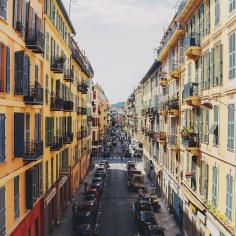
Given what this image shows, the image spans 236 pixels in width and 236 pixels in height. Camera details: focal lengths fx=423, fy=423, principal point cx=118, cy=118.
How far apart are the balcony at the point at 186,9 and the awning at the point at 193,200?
14.6 meters

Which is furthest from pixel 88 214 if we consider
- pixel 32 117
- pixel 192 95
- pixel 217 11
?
pixel 217 11

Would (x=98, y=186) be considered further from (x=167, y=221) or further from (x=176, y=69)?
(x=176, y=69)

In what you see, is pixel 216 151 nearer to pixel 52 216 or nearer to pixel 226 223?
pixel 226 223

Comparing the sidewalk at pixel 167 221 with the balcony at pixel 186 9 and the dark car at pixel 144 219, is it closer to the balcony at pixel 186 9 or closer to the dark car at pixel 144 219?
the dark car at pixel 144 219

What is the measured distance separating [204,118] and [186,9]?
9.32 meters

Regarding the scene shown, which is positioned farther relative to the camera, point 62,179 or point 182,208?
point 62,179

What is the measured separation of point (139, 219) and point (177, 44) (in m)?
17.7

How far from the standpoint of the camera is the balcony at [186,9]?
1249 inches

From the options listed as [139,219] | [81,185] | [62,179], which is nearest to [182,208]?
[139,219]

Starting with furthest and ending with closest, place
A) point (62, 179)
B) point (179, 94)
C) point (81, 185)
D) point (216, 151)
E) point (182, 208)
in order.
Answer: point (81, 185) < point (62, 179) < point (179, 94) < point (182, 208) < point (216, 151)

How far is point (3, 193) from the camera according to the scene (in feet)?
75.9

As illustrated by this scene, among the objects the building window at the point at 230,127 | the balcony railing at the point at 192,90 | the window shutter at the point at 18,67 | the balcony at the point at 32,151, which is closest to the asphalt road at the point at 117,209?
the balcony at the point at 32,151

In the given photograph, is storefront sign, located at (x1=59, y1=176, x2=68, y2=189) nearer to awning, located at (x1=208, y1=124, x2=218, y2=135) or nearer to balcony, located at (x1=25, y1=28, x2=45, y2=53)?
balcony, located at (x1=25, y1=28, x2=45, y2=53)

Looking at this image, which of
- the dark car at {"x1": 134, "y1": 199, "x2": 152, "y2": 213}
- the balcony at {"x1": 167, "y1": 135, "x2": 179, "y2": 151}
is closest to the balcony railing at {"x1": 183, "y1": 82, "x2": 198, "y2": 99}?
the balcony at {"x1": 167, "y1": 135, "x2": 179, "y2": 151}
